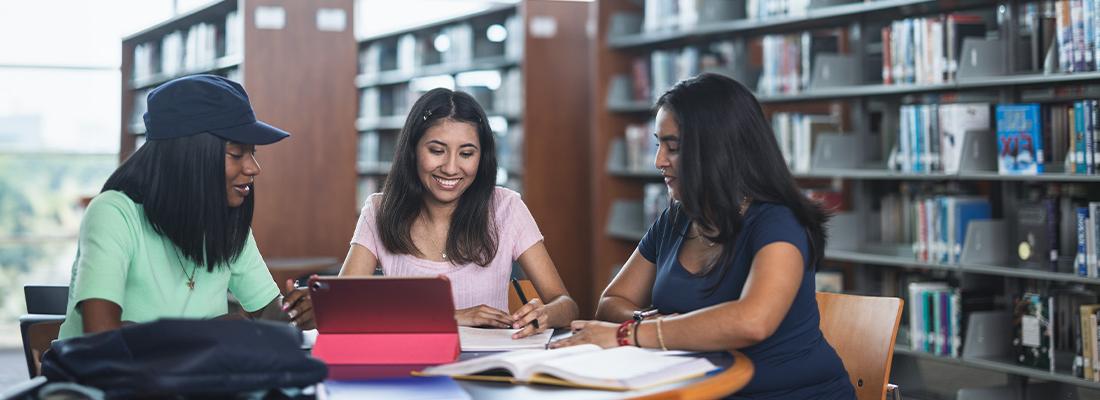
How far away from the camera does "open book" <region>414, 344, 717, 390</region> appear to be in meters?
1.46

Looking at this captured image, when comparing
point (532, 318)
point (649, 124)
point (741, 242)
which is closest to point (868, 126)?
point (649, 124)

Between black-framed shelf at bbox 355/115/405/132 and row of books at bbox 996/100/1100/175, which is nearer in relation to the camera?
row of books at bbox 996/100/1100/175

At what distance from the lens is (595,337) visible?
1.77 meters

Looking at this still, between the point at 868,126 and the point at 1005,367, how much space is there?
3.48 ft

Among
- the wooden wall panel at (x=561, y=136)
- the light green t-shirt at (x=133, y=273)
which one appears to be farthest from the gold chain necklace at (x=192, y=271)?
the wooden wall panel at (x=561, y=136)

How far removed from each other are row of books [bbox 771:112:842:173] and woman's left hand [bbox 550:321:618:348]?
8.51 feet

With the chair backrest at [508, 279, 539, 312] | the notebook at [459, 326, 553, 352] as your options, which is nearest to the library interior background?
the chair backrest at [508, 279, 539, 312]

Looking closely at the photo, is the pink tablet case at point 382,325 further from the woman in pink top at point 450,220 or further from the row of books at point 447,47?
the row of books at point 447,47

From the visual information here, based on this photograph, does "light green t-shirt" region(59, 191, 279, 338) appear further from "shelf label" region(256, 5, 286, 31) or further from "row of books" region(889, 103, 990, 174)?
"shelf label" region(256, 5, 286, 31)

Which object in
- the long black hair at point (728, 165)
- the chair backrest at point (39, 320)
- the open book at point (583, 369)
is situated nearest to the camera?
the open book at point (583, 369)

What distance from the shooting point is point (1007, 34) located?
11.7 feet

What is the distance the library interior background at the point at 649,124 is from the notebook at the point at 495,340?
154cm

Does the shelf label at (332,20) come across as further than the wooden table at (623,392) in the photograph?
Yes

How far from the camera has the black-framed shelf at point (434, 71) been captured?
605 cm
